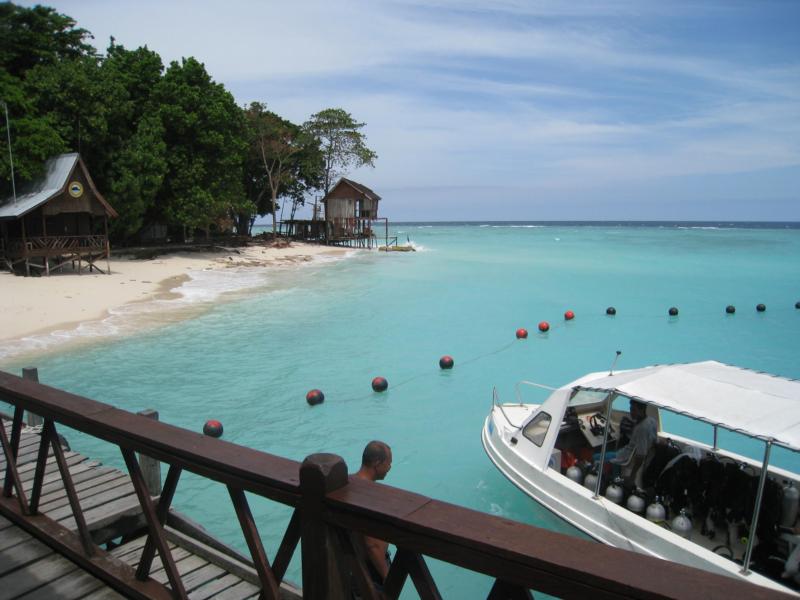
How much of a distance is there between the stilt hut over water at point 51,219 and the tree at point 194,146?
7.53 metres

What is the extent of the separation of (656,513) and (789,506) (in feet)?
4.44

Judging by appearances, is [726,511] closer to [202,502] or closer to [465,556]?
[465,556]

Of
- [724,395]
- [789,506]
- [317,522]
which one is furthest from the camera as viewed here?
[724,395]

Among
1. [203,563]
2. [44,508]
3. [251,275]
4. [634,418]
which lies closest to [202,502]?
[44,508]

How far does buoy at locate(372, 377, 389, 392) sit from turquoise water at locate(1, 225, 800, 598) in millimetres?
214

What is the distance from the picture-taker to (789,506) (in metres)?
6.33

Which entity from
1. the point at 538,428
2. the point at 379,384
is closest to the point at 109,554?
the point at 538,428

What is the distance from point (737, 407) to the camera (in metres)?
6.49

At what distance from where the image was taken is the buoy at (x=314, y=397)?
46.9 feet

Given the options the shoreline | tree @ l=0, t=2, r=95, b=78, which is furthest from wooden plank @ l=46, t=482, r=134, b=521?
tree @ l=0, t=2, r=95, b=78

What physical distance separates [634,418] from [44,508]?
22.8 ft

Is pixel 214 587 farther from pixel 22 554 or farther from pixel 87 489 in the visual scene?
pixel 87 489

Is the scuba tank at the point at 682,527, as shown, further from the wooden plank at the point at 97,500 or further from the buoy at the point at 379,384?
the buoy at the point at 379,384

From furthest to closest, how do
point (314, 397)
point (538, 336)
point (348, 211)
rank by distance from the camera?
point (348, 211) → point (538, 336) → point (314, 397)
